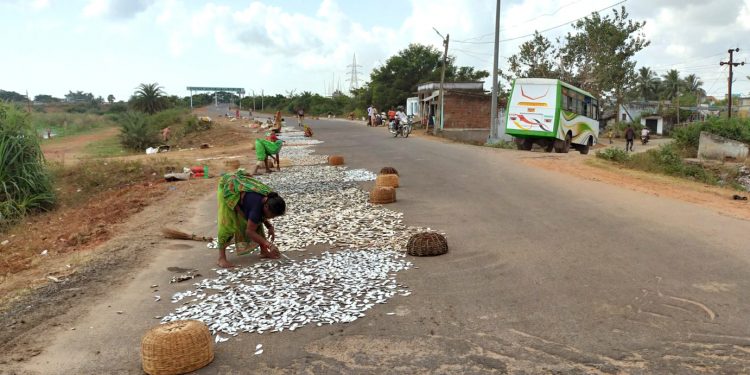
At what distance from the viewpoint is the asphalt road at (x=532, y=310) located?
4.21 meters

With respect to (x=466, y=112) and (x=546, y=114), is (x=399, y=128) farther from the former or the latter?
(x=466, y=112)

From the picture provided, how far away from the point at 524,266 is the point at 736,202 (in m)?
7.48

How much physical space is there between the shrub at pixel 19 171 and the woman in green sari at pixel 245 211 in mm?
8210

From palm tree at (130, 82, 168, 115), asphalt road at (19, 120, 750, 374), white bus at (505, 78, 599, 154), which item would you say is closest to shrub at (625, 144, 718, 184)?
white bus at (505, 78, 599, 154)

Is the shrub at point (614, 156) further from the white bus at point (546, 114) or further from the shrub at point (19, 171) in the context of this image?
the shrub at point (19, 171)

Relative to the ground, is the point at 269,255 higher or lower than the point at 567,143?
lower

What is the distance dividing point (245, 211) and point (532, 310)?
345 centimetres

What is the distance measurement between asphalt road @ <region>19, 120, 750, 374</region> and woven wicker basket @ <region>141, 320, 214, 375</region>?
155mm

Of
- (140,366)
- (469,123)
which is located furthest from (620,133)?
(140,366)

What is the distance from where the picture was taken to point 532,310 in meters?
5.12

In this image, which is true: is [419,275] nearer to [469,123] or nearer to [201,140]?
[201,140]

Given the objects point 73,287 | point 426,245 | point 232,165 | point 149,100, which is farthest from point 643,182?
point 149,100

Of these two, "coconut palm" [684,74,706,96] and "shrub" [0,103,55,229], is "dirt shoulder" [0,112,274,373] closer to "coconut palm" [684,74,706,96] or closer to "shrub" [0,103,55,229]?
"shrub" [0,103,55,229]

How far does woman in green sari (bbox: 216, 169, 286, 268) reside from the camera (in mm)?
6250
